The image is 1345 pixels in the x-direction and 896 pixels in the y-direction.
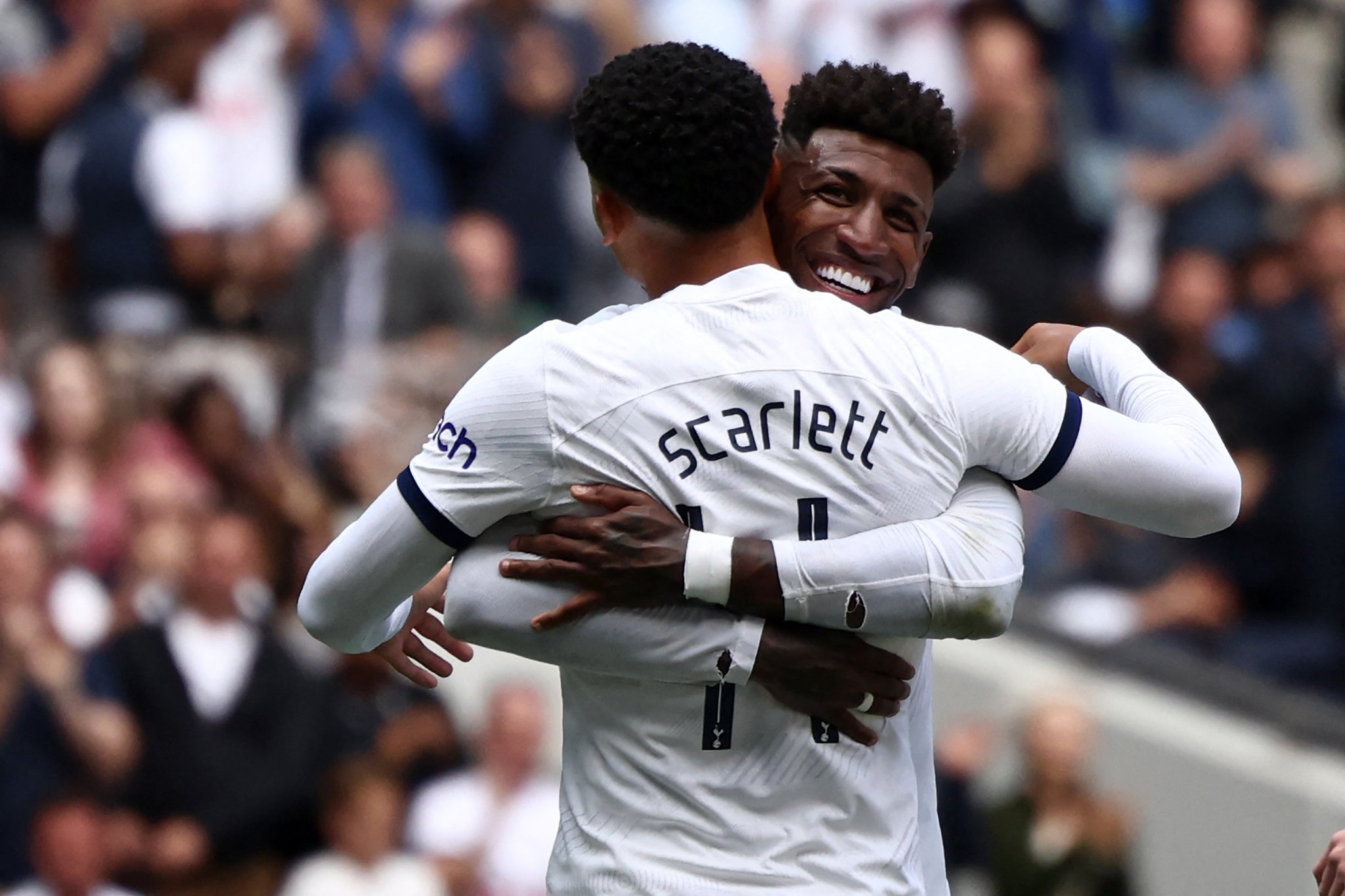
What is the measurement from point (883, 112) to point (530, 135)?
6.10 meters

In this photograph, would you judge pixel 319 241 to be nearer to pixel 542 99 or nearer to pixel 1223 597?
pixel 542 99

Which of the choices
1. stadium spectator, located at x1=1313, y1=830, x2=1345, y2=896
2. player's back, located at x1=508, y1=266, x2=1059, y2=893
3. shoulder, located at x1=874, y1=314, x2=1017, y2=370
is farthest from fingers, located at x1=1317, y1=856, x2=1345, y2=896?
shoulder, located at x1=874, y1=314, x2=1017, y2=370

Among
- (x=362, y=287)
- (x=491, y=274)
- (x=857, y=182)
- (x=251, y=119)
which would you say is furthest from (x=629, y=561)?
(x=251, y=119)

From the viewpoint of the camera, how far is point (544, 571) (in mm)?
2322

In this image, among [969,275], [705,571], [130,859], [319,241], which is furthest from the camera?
[969,275]

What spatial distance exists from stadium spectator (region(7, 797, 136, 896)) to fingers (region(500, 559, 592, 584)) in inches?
177

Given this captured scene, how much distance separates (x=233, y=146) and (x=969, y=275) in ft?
10.1

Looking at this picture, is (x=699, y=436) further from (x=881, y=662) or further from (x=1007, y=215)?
(x=1007, y=215)

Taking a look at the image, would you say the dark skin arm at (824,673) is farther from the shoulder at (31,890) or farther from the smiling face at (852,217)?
the shoulder at (31,890)

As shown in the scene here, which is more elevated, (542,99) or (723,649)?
(723,649)

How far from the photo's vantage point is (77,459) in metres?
7.07

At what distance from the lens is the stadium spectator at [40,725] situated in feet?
21.0

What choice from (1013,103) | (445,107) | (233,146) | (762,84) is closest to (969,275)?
(1013,103)

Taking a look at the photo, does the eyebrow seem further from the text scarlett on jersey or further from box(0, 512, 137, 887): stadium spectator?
box(0, 512, 137, 887): stadium spectator
